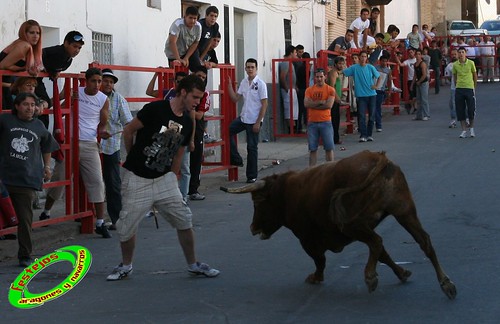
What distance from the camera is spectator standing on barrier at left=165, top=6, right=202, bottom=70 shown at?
15703 millimetres

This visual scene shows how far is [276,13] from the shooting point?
84.0 feet

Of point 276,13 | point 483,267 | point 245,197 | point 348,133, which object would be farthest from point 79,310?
point 276,13

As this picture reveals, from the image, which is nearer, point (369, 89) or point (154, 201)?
point (154, 201)

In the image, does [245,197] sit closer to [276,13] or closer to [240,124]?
[240,124]

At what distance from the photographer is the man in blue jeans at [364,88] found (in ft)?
72.8

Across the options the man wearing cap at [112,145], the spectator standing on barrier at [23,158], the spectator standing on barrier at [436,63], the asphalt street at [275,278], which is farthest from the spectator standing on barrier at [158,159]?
the spectator standing on barrier at [436,63]

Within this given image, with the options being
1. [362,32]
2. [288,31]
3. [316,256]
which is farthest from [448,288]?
[362,32]

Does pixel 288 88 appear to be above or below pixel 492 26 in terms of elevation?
below

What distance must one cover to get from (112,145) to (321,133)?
531 centimetres

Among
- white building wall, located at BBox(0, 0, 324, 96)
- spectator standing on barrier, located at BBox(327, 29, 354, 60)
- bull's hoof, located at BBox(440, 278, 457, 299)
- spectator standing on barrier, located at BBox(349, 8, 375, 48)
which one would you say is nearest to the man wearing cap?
white building wall, located at BBox(0, 0, 324, 96)

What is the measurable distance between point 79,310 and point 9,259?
2.72 m

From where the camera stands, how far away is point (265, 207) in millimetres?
8789

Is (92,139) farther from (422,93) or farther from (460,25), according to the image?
(460,25)

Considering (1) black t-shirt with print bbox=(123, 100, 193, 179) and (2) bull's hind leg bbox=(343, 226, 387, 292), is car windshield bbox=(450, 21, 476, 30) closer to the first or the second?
(1) black t-shirt with print bbox=(123, 100, 193, 179)
